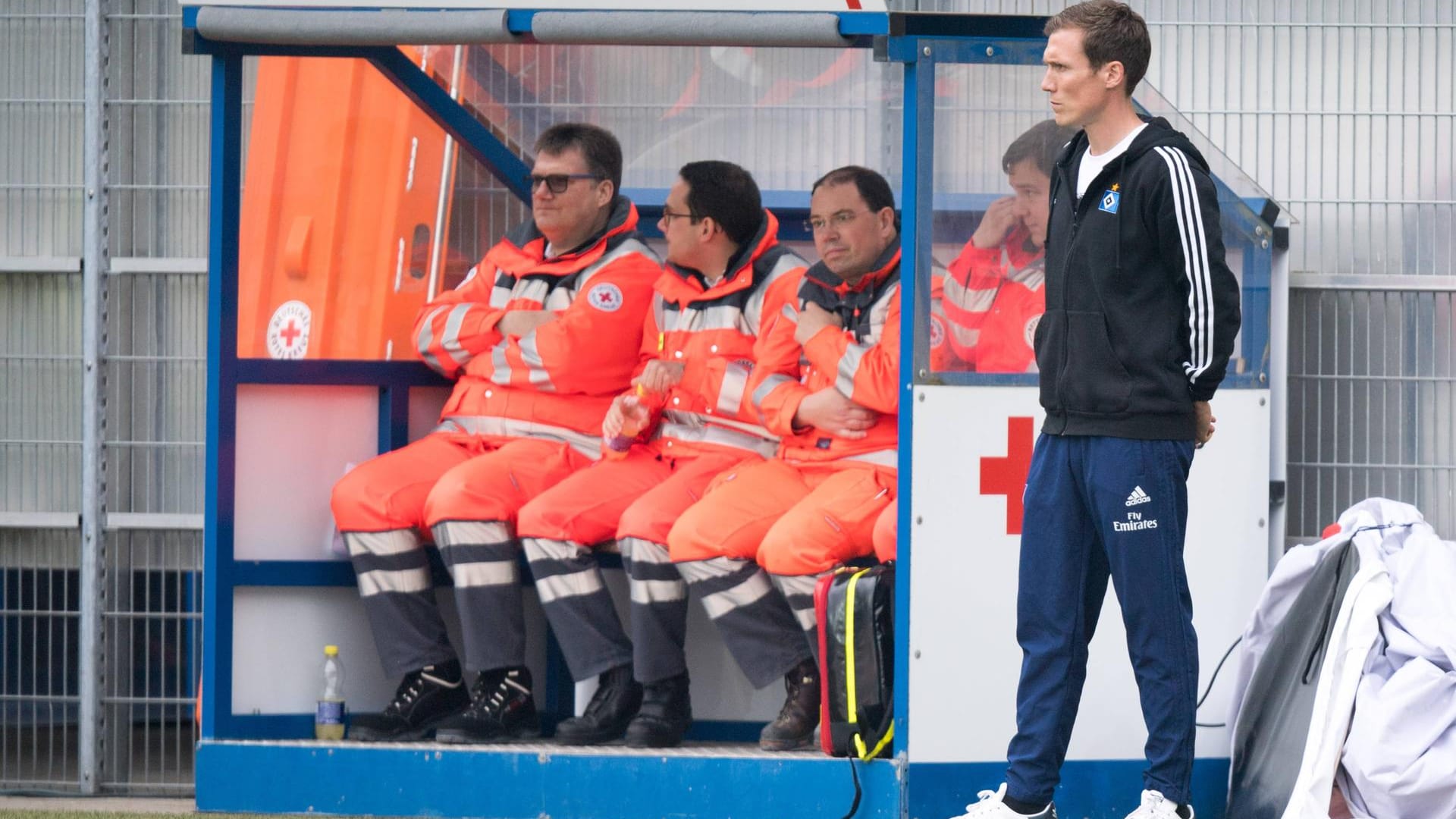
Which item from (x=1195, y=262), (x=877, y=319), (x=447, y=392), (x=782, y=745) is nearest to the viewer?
(x=1195, y=262)

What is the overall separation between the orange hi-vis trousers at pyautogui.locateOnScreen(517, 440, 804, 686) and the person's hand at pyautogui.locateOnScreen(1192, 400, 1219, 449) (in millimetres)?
1296

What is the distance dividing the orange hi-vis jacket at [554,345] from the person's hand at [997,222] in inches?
48.8

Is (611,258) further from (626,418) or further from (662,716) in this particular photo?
(662,716)

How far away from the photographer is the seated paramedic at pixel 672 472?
15.3 feet

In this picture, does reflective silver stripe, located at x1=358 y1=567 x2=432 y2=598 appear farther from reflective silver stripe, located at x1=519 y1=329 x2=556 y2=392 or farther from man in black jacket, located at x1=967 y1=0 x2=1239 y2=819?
man in black jacket, located at x1=967 y1=0 x2=1239 y2=819

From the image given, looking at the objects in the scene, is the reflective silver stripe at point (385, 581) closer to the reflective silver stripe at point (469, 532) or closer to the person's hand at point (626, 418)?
the reflective silver stripe at point (469, 532)

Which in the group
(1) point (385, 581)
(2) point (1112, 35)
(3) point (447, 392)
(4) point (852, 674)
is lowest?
(4) point (852, 674)

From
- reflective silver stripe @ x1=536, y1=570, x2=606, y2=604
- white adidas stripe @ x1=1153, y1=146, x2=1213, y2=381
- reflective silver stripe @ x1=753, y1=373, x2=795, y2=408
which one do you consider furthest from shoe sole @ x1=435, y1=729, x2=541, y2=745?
white adidas stripe @ x1=1153, y1=146, x2=1213, y2=381

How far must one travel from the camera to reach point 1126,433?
138 inches

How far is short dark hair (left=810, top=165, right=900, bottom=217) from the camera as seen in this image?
15.5 feet

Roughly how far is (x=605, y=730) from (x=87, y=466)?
2139mm

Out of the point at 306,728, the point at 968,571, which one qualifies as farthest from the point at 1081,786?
the point at 306,728

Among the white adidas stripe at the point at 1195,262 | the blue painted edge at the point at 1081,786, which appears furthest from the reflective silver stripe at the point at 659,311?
the white adidas stripe at the point at 1195,262

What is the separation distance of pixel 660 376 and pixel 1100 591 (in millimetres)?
1534
